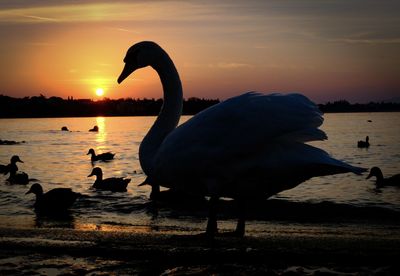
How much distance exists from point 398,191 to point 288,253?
44.1 ft

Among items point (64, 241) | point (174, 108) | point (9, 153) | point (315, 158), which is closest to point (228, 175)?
point (315, 158)

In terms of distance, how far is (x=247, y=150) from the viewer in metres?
6.60

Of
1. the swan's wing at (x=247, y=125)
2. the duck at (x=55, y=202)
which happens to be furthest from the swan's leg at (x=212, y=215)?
the duck at (x=55, y=202)

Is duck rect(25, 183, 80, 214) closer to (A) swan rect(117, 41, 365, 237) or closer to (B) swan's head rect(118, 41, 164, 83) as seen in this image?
(B) swan's head rect(118, 41, 164, 83)

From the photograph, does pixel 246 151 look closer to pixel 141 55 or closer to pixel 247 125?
pixel 247 125

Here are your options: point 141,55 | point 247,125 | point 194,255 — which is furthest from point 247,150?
point 141,55

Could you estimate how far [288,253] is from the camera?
6.80 meters

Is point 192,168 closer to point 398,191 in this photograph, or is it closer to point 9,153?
point 398,191

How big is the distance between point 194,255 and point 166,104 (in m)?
2.27

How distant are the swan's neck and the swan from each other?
0.49 meters

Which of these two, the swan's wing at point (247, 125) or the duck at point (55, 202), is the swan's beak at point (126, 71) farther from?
the duck at point (55, 202)

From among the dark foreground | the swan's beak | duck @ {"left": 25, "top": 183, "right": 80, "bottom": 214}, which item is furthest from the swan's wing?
duck @ {"left": 25, "top": 183, "right": 80, "bottom": 214}

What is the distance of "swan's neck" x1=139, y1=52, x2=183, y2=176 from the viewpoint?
25.6 feet

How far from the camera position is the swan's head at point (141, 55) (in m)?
8.00
